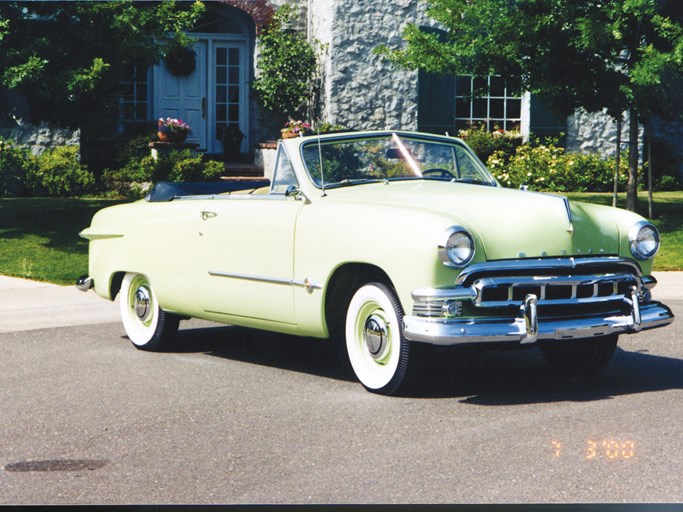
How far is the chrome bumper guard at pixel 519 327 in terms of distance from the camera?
251 inches

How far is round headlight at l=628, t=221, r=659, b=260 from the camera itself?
7.11 m

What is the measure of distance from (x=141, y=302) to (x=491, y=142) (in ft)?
46.0

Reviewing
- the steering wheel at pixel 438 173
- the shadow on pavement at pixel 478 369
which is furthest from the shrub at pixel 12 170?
the steering wheel at pixel 438 173

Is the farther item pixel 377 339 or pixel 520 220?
pixel 377 339

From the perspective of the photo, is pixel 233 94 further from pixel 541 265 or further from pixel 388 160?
pixel 541 265

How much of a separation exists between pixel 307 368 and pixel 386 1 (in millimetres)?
14707

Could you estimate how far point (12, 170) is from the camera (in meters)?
20.7

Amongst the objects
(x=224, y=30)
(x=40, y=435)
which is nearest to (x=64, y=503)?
(x=40, y=435)

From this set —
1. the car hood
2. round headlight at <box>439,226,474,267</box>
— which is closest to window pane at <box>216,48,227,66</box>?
the car hood

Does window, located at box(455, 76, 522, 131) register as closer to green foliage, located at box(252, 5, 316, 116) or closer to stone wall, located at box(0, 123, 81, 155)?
green foliage, located at box(252, 5, 316, 116)

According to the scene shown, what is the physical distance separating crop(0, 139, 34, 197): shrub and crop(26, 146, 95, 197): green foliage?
12 centimetres

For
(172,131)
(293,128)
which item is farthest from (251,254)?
(172,131)

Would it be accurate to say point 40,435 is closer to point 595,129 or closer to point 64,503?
point 64,503

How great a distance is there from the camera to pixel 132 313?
9008 mm
